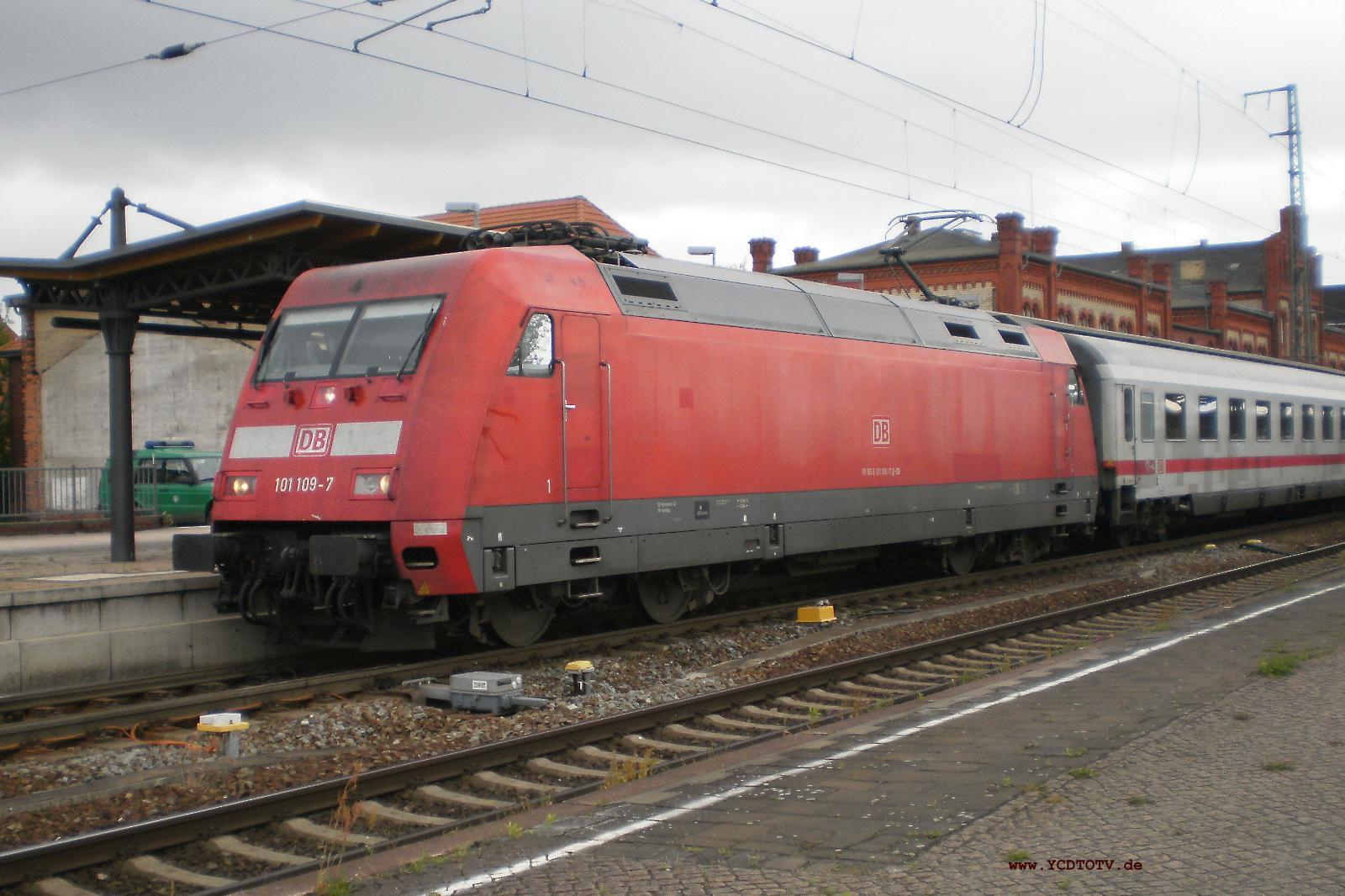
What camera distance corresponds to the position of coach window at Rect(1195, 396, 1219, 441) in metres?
22.9

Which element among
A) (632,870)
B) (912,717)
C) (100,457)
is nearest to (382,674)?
(912,717)

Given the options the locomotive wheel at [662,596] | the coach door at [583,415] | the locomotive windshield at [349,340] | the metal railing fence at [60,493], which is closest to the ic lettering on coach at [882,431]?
the locomotive wheel at [662,596]

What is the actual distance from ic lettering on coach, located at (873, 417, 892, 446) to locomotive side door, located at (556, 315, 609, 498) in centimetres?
467

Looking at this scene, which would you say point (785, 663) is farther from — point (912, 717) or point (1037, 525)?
point (1037, 525)

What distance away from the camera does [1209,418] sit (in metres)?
23.1

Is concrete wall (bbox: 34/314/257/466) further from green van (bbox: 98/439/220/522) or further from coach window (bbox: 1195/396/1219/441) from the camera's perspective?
coach window (bbox: 1195/396/1219/441)

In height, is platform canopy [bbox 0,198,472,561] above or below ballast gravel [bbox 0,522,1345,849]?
above

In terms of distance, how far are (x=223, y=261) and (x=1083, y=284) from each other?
3746 centimetres

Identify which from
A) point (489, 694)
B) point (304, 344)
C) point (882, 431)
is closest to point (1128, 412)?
point (882, 431)

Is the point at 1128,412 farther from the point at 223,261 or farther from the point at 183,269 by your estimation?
the point at 183,269

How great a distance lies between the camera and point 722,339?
12617 mm

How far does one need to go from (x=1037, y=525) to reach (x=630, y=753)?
11641 mm

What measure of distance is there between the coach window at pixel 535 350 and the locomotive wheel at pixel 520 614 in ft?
6.46

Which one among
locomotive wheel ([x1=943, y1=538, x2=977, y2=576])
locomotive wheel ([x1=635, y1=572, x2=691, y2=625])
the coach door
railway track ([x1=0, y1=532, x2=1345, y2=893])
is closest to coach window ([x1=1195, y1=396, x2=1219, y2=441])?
locomotive wheel ([x1=943, y1=538, x2=977, y2=576])
